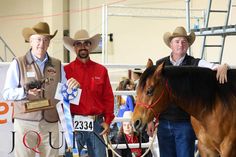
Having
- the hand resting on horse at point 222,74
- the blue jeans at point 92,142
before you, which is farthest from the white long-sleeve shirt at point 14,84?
the hand resting on horse at point 222,74

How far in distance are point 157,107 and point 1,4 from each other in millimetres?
12375

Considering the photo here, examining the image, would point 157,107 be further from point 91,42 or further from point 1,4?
point 1,4

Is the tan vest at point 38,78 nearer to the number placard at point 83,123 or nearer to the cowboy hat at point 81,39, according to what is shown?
the number placard at point 83,123

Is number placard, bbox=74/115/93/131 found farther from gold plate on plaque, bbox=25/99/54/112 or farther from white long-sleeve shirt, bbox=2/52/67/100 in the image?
white long-sleeve shirt, bbox=2/52/67/100

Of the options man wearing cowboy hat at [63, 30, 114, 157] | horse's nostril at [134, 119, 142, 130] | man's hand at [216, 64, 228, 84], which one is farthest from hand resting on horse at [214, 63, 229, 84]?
man wearing cowboy hat at [63, 30, 114, 157]

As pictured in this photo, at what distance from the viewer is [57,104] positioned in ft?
11.4

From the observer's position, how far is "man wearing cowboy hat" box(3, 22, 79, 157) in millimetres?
3305

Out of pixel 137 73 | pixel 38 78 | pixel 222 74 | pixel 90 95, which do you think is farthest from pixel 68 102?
pixel 137 73

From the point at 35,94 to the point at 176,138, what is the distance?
1237 millimetres

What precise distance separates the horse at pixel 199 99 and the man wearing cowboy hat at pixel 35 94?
602mm

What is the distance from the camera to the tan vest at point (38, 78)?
3338 mm

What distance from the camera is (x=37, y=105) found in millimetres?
3320

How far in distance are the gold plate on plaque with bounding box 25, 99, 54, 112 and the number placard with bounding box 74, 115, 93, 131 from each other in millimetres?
340

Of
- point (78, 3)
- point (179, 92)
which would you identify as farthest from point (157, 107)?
point (78, 3)
